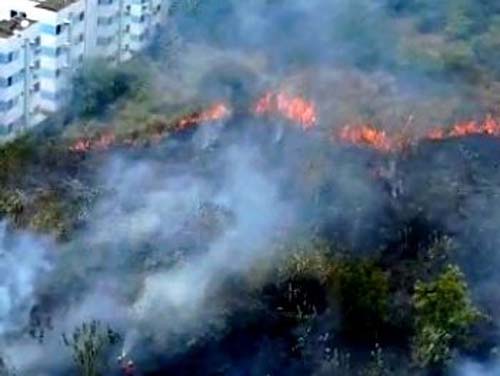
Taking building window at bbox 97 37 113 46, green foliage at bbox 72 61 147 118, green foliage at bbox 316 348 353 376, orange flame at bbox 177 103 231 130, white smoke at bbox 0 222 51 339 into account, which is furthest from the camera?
building window at bbox 97 37 113 46

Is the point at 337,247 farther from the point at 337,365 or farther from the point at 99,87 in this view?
the point at 99,87

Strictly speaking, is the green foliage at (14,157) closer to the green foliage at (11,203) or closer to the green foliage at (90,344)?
the green foliage at (11,203)

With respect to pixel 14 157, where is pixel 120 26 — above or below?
above

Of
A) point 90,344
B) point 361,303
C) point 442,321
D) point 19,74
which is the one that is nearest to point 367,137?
point 361,303

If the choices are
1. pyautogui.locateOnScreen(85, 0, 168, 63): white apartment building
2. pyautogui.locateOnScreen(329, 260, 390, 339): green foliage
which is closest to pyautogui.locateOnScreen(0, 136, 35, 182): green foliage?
pyautogui.locateOnScreen(85, 0, 168, 63): white apartment building

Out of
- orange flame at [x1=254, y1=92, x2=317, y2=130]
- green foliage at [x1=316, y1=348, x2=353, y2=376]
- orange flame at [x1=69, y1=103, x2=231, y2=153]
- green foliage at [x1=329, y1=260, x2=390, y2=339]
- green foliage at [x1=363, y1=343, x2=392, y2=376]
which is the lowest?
orange flame at [x1=69, y1=103, x2=231, y2=153]

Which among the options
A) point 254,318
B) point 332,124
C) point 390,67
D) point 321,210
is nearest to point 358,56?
point 390,67

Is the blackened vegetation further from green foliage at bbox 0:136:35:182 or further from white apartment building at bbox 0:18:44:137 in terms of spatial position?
white apartment building at bbox 0:18:44:137

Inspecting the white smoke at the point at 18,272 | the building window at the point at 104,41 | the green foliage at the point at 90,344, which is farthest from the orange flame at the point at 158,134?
the green foliage at the point at 90,344
